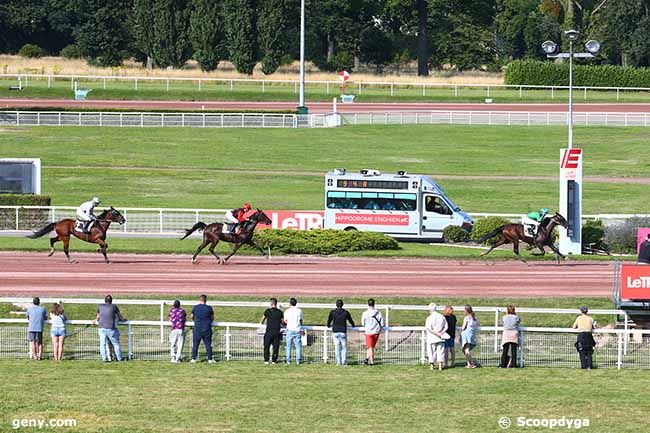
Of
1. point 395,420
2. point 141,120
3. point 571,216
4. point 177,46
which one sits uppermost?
point 177,46

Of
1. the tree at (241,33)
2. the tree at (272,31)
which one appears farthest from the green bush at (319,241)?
the tree at (272,31)

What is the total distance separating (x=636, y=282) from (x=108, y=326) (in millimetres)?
9794

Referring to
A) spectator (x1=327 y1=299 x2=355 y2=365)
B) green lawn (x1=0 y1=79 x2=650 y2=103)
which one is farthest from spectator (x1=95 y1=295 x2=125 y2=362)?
green lawn (x1=0 y1=79 x2=650 y2=103)

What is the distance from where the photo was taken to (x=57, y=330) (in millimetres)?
23344

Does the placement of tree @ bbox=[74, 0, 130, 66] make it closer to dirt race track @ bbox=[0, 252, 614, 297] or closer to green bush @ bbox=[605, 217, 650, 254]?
A: dirt race track @ bbox=[0, 252, 614, 297]

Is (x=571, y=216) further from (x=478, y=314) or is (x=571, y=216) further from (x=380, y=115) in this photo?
(x=380, y=115)

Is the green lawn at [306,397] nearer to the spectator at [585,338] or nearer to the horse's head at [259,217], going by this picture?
the spectator at [585,338]

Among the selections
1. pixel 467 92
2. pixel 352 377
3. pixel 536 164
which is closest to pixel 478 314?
pixel 352 377

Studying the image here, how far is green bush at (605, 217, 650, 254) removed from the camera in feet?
122

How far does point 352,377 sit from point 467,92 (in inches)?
2346

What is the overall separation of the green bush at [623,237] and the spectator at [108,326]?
59.9 feet

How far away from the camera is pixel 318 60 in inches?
3917

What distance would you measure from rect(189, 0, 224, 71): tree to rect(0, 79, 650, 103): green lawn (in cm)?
819

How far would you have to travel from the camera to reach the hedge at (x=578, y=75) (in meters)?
81.7
